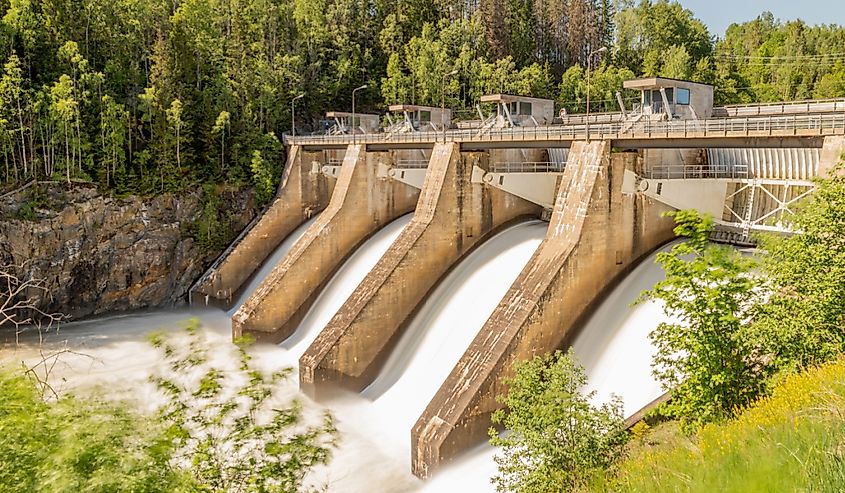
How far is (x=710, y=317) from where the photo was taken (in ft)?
32.6

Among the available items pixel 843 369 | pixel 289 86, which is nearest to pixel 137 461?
pixel 843 369

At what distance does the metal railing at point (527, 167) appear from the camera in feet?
80.8

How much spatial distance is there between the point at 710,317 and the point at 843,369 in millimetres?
2166

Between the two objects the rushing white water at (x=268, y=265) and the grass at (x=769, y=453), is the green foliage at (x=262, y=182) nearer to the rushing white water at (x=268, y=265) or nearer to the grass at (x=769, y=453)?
the rushing white water at (x=268, y=265)

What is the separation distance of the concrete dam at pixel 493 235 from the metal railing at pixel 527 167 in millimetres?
60

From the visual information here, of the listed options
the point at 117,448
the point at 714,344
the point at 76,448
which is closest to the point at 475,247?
the point at 714,344

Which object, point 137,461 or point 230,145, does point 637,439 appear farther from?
point 230,145

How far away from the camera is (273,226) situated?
33.2m

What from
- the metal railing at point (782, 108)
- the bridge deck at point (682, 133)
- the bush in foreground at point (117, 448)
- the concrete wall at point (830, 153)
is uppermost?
the metal railing at point (782, 108)

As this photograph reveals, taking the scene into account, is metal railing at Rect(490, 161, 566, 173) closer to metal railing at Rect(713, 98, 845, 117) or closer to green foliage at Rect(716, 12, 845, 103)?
metal railing at Rect(713, 98, 845, 117)

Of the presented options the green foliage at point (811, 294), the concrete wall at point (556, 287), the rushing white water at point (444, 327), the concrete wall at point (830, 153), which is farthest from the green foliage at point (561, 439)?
the concrete wall at point (830, 153)

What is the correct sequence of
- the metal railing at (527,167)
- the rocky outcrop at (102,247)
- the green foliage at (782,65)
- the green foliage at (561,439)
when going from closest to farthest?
1. the green foliage at (561,439)
2. the metal railing at (527,167)
3. the rocky outcrop at (102,247)
4. the green foliage at (782,65)

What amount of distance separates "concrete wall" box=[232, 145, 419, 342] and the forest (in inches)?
309

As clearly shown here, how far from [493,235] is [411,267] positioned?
3.58 meters
